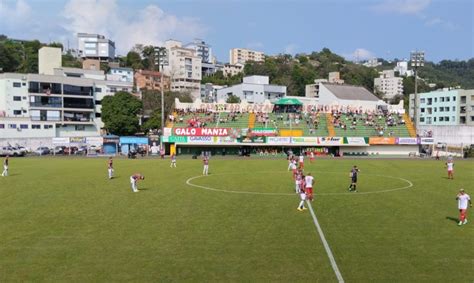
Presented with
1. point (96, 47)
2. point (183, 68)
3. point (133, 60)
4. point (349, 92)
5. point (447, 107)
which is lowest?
point (447, 107)

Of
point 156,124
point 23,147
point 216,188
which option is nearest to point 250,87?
point 156,124

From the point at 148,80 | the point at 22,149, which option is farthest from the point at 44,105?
the point at 148,80

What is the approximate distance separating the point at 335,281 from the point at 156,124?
3673 inches

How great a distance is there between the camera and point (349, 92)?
12938 cm

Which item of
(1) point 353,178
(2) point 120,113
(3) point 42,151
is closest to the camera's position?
(1) point 353,178

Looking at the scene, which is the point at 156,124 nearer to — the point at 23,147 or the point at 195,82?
the point at 23,147

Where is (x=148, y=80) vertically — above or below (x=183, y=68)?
below

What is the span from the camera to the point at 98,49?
574 feet

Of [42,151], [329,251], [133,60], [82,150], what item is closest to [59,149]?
[42,151]

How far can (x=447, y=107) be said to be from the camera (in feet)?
374

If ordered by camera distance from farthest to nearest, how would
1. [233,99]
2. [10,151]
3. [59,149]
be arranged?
[233,99] < [59,149] < [10,151]

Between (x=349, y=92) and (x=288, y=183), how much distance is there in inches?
3929

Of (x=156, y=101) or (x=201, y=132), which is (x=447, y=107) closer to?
(x=201, y=132)

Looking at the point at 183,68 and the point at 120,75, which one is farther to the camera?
the point at 183,68
